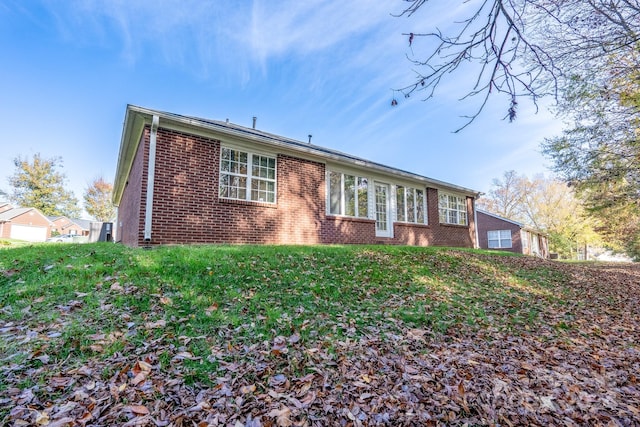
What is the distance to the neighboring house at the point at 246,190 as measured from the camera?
7.24 metres

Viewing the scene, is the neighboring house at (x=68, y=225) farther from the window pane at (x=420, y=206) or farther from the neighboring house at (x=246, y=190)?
the window pane at (x=420, y=206)

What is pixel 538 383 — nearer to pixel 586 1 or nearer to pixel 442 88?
pixel 442 88

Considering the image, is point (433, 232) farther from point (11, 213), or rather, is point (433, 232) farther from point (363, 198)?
point (11, 213)

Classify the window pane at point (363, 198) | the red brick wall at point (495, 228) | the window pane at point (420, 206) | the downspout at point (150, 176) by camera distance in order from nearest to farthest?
1. the downspout at point (150, 176)
2. the window pane at point (363, 198)
3. the window pane at point (420, 206)
4. the red brick wall at point (495, 228)

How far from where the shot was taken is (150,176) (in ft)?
23.1

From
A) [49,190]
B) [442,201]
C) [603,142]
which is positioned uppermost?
[49,190]

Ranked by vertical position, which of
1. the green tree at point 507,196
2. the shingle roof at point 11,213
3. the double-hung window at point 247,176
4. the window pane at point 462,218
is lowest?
the window pane at point 462,218

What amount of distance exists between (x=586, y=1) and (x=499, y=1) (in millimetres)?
3892

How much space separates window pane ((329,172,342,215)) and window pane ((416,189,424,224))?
449cm

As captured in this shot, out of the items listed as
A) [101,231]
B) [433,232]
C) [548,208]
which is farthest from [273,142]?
[548,208]

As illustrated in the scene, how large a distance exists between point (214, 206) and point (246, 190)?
3.44ft

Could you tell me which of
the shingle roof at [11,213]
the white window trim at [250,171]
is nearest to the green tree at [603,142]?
the white window trim at [250,171]

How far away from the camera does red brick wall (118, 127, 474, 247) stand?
7.25 metres

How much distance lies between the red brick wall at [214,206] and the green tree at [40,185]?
1714 inches
